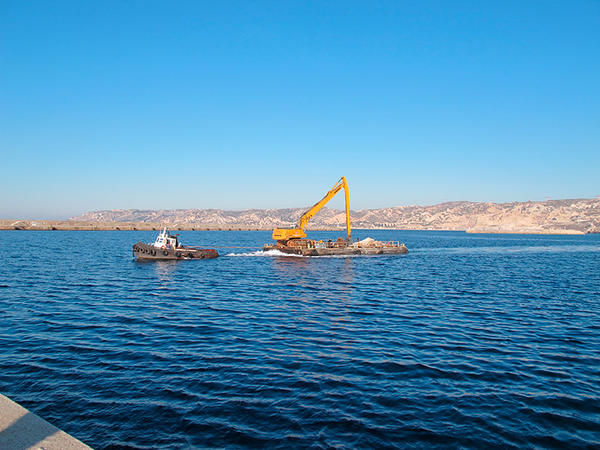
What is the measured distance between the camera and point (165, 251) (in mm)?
52969

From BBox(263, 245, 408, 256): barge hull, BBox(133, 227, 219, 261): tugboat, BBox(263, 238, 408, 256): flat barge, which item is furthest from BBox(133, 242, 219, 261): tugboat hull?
BBox(263, 238, 408, 256): flat barge

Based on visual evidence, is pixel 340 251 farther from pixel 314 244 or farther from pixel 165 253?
pixel 165 253

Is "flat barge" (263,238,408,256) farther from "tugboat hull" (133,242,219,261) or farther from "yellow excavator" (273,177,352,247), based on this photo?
"tugboat hull" (133,242,219,261)

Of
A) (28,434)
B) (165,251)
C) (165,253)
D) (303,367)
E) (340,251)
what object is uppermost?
(165,251)

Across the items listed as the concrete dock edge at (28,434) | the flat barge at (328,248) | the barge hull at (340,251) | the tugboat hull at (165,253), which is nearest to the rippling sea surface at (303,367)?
the concrete dock edge at (28,434)

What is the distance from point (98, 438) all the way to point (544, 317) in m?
23.3

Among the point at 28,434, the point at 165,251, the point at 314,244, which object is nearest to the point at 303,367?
the point at 28,434

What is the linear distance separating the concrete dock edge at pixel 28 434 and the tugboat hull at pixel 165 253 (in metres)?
45.6

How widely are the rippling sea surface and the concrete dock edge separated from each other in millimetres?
1901

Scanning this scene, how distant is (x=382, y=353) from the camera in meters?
15.5

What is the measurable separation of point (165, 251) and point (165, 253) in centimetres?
30

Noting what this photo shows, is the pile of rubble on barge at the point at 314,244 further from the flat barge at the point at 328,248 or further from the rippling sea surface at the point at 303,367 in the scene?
the rippling sea surface at the point at 303,367

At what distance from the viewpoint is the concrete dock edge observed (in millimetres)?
6562

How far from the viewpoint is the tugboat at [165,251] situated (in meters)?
51.3
